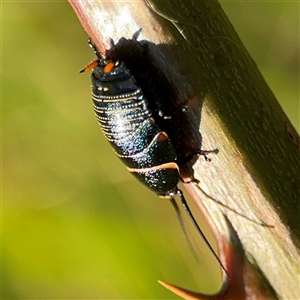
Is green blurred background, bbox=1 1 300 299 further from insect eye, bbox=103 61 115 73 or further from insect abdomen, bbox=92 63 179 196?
insect eye, bbox=103 61 115 73

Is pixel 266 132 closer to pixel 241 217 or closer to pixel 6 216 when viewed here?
pixel 241 217

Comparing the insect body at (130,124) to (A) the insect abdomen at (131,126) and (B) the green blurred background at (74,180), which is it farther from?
(B) the green blurred background at (74,180)

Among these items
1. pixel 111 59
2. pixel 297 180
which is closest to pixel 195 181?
pixel 297 180

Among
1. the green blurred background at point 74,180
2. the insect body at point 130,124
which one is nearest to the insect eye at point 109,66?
the insect body at point 130,124

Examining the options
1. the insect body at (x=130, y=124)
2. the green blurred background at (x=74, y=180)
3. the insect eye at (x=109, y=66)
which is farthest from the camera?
the green blurred background at (x=74, y=180)

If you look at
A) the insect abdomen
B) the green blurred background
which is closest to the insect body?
the insect abdomen

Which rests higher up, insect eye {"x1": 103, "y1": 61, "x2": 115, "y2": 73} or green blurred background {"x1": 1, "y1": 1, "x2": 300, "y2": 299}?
insect eye {"x1": 103, "y1": 61, "x2": 115, "y2": 73}
